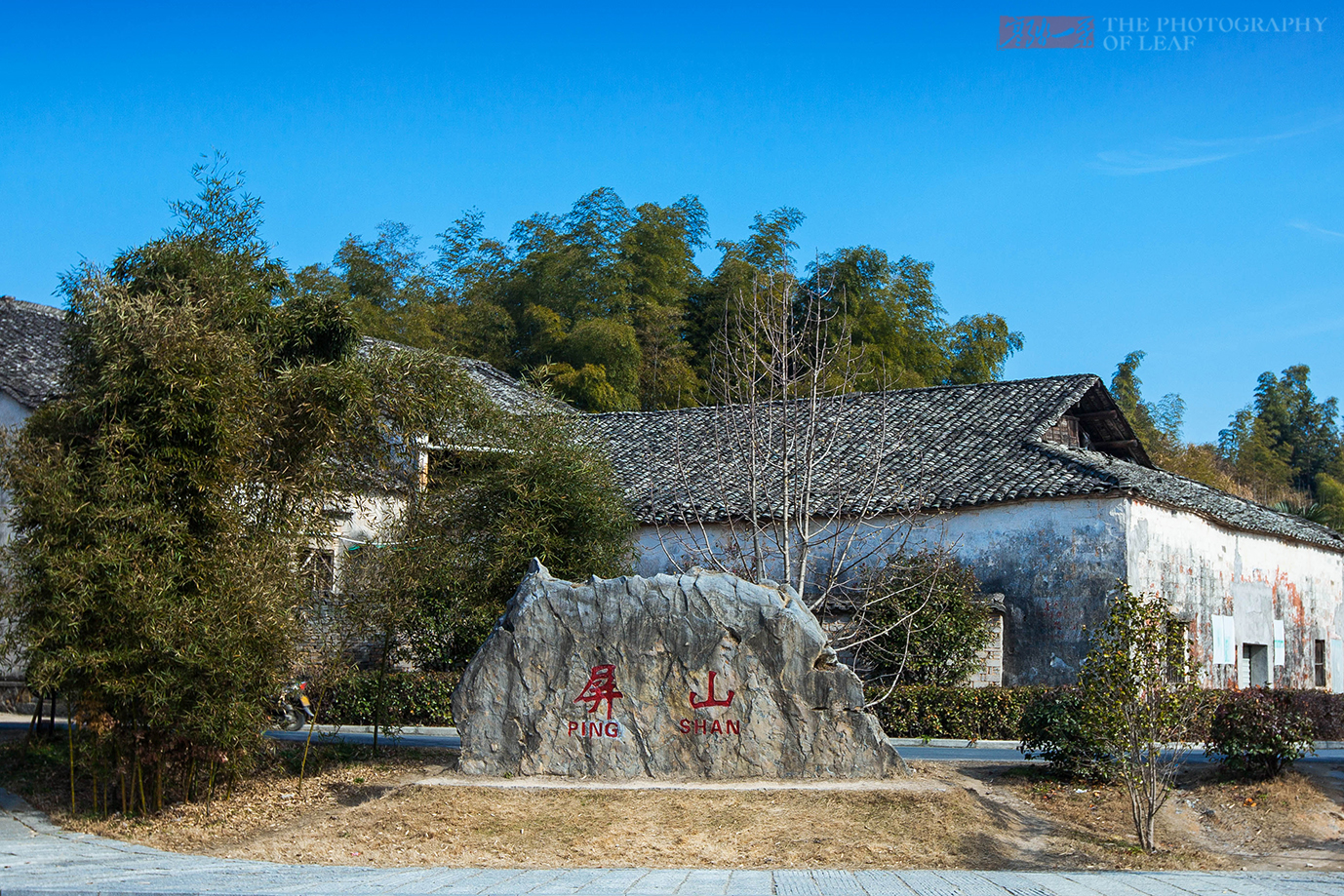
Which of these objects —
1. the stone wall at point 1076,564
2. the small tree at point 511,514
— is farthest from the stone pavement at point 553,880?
the stone wall at point 1076,564

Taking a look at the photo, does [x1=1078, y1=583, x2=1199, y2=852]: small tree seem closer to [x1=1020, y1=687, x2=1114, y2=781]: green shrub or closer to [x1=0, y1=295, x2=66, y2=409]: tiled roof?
[x1=1020, y1=687, x2=1114, y2=781]: green shrub

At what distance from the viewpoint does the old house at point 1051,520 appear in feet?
53.0

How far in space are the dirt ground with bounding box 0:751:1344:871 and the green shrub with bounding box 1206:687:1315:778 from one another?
0.74 ft

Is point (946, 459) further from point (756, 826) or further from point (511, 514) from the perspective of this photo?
point (756, 826)

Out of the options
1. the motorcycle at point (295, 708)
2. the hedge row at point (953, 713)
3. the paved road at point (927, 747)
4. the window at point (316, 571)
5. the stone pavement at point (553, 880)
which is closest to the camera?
the stone pavement at point (553, 880)

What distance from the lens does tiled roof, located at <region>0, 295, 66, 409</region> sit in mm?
16094

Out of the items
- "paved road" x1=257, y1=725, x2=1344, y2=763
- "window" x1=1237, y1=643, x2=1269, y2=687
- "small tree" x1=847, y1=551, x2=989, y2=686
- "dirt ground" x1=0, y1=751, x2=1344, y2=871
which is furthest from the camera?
"window" x1=1237, y1=643, x2=1269, y2=687

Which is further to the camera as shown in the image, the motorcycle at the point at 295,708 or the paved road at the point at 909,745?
the paved road at the point at 909,745

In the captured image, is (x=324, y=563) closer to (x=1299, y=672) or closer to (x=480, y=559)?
(x=480, y=559)

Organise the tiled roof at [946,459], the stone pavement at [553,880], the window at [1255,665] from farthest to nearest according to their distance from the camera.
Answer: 1. the window at [1255,665]
2. the tiled roof at [946,459]
3. the stone pavement at [553,880]

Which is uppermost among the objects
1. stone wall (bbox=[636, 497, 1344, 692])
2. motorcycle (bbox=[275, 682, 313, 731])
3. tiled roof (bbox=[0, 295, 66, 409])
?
tiled roof (bbox=[0, 295, 66, 409])

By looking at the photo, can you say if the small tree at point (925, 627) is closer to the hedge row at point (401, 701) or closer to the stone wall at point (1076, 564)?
the stone wall at point (1076, 564)

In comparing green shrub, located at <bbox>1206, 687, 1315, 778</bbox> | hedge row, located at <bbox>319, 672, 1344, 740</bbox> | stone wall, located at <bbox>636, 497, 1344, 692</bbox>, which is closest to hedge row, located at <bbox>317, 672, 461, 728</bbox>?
hedge row, located at <bbox>319, 672, 1344, 740</bbox>

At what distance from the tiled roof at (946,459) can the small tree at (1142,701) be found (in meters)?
6.77
